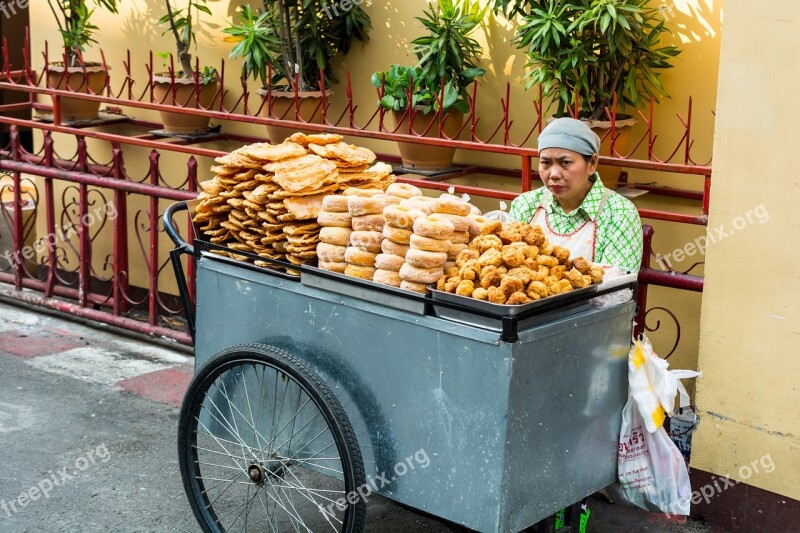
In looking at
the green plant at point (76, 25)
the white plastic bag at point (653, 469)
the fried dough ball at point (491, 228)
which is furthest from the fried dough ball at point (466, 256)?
the green plant at point (76, 25)

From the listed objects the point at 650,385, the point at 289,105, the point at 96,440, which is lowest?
the point at 96,440

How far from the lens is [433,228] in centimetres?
319

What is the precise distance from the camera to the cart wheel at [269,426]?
3305 millimetres

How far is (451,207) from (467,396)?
636 mm

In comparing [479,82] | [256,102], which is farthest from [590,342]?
[256,102]

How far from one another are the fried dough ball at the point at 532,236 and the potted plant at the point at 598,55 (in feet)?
5.68

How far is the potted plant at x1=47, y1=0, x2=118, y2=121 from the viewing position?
728 cm

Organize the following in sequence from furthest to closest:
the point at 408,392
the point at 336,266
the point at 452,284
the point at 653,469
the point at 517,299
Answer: the point at 653,469 < the point at 336,266 < the point at 408,392 < the point at 452,284 < the point at 517,299

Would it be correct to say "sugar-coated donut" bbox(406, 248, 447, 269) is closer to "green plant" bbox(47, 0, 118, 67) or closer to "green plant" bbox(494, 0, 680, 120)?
"green plant" bbox(494, 0, 680, 120)

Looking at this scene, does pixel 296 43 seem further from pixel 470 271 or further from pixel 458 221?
pixel 470 271

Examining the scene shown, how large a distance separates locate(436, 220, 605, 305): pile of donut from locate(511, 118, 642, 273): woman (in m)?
0.44

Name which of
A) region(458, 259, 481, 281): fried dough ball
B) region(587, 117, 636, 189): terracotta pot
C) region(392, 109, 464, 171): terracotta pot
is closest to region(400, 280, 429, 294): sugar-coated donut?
region(458, 259, 481, 281): fried dough ball

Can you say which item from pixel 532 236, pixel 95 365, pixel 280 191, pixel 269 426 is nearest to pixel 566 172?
pixel 532 236

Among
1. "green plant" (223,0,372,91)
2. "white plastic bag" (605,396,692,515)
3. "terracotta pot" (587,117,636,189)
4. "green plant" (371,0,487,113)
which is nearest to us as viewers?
"white plastic bag" (605,396,692,515)
